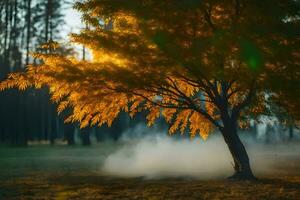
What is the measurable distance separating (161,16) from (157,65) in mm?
1361

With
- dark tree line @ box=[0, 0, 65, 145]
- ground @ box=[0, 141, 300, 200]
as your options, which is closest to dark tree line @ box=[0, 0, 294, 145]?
dark tree line @ box=[0, 0, 65, 145]

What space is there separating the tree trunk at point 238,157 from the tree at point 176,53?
33 millimetres

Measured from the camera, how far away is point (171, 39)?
45.6 feet

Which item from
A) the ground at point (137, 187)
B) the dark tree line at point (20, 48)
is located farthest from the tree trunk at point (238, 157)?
the dark tree line at point (20, 48)

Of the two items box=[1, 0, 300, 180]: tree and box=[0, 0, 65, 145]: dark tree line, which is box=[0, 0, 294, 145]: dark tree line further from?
box=[1, 0, 300, 180]: tree

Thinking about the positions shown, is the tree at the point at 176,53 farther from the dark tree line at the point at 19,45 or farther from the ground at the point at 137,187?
the dark tree line at the point at 19,45

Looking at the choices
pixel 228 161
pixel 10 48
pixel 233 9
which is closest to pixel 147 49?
pixel 233 9

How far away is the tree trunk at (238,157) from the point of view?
15938mm

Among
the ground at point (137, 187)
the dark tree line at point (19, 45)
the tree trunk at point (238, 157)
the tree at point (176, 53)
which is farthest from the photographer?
the dark tree line at point (19, 45)

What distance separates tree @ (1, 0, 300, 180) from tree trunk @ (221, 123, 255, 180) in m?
0.03

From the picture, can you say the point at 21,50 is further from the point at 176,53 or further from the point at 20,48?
the point at 176,53

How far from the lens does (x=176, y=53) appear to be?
13.3 m

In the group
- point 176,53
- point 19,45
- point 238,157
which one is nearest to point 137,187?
point 238,157

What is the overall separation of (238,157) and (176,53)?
15.5 feet
